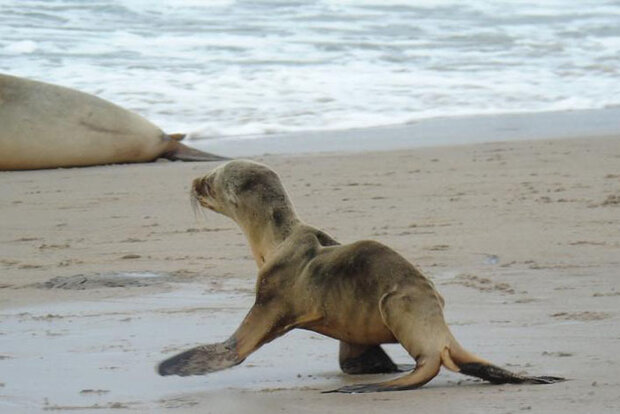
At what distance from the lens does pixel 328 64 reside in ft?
41.5

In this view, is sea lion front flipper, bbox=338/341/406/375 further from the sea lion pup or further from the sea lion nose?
the sea lion nose

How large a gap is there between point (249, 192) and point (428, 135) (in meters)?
5.52

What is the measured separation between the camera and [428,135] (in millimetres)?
9164

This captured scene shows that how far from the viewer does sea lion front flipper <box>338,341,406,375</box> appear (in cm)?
348

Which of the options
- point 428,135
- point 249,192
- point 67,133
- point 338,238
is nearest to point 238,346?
point 249,192

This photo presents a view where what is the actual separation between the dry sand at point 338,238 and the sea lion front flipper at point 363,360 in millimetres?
36

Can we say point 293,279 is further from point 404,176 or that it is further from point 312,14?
point 312,14

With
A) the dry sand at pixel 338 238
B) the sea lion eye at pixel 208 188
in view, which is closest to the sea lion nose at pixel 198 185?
the sea lion eye at pixel 208 188

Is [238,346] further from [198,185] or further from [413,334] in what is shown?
[198,185]

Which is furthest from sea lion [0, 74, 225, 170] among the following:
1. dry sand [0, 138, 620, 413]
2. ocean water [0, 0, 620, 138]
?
ocean water [0, 0, 620, 138]

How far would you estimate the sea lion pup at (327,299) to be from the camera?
320 cm

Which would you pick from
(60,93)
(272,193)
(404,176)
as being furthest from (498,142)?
(272,193)

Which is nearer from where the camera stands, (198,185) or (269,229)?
(269,229)

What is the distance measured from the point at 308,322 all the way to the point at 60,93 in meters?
6.03
